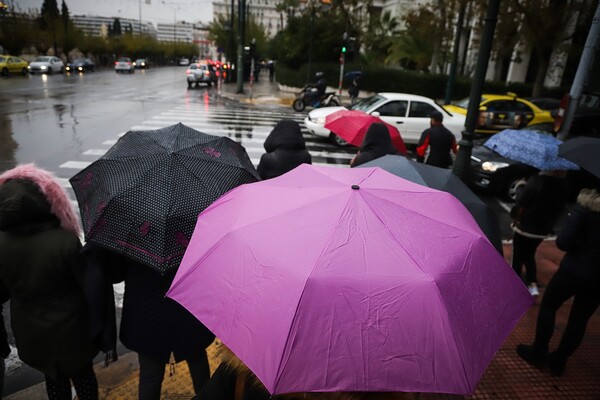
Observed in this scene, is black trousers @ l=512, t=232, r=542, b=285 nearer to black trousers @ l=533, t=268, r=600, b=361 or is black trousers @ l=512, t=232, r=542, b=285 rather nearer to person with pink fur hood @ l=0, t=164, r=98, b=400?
black trousers @ l=533, t=268, r=600, b=361

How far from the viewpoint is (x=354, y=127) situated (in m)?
6.55

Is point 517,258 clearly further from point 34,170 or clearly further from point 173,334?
point 34,170

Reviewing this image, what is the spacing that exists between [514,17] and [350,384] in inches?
877

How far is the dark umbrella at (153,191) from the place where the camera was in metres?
2.27

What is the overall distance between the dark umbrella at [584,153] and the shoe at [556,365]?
158 centimetres

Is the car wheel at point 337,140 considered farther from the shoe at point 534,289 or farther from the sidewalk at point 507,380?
the sidewalk at point 507,380

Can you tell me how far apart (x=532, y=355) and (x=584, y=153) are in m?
1.78

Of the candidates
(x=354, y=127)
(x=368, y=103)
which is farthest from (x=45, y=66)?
(x=354, y=127)

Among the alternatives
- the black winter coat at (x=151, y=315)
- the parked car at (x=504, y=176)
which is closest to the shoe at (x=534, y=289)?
the parked car at (x=504, y=176)

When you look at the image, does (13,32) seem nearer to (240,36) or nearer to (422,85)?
(240,36)

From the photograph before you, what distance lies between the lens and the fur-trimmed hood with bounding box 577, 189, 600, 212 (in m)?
3.11

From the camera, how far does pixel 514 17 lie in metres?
19.5

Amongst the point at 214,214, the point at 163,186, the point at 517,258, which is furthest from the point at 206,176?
the point at 517,258

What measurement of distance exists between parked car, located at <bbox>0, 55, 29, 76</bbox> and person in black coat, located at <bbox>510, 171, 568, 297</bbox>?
36.8 m
